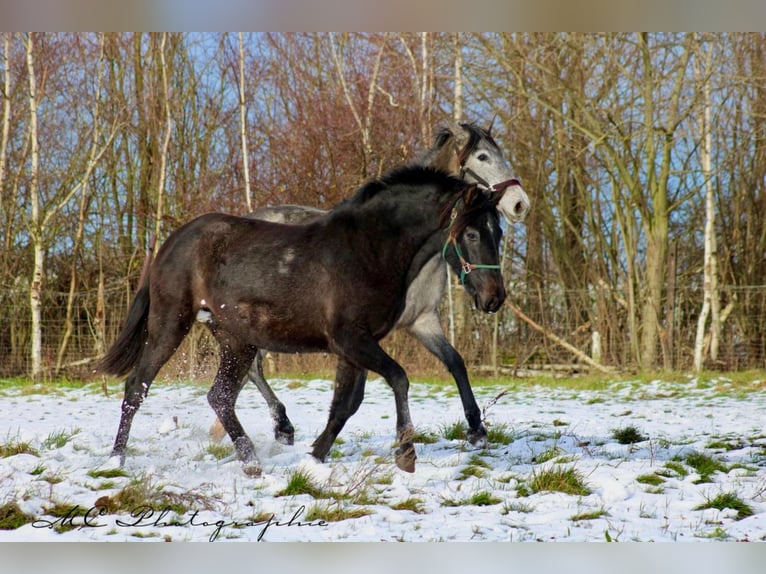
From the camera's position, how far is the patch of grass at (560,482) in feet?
13.8

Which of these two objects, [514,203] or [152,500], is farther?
[514,203]

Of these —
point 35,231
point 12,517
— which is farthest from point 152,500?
point 35,231

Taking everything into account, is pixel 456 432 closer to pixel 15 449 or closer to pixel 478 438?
pixel 478 438

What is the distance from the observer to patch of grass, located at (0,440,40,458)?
5.08 m

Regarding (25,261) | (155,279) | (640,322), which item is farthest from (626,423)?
(25,261)

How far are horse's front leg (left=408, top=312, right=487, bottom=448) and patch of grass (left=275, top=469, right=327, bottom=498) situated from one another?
153cm

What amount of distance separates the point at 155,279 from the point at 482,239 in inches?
82.3

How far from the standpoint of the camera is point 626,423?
683 centimetres

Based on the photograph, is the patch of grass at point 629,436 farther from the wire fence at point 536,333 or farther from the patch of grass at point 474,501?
the wire fence at point 536,333

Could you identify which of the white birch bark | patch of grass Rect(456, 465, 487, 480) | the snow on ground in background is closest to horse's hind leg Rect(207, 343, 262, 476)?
the snow on ground in background

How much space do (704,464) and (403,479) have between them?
183cm

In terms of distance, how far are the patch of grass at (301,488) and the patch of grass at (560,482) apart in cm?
112

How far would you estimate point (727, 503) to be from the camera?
156 inches

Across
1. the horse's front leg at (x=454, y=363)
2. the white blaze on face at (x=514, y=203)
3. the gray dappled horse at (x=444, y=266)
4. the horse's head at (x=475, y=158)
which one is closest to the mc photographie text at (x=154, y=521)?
the horse's front leg at (x=454, y=363)
